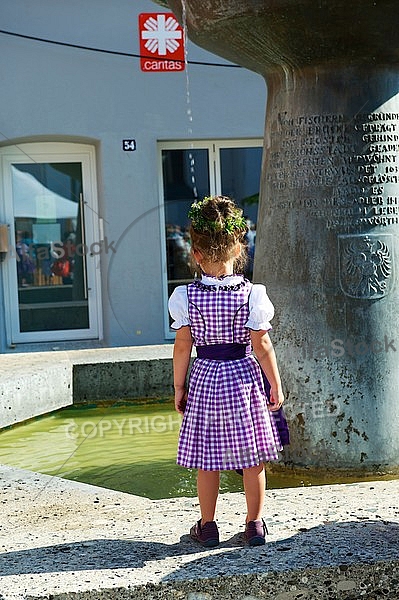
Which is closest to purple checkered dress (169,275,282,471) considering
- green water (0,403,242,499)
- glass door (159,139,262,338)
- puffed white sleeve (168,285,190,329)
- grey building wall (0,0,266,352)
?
puffed white sleeve (168,285,190,329)

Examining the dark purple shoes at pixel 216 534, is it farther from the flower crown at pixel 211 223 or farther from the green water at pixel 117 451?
the green water at pixel 117 451

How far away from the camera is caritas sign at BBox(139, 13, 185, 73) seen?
35.3ft

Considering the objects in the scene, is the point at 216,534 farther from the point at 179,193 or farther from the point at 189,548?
the point at 179,193

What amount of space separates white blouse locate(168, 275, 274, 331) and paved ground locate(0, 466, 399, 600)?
27.7 inches

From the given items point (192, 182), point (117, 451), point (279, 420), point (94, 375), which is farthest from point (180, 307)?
point (192, 182)

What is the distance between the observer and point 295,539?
10.5 feet

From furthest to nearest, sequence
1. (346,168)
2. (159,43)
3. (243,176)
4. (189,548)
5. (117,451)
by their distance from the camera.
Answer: (243,176), (159,43), (117,451), (346,168), (189,548)

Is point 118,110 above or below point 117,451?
above

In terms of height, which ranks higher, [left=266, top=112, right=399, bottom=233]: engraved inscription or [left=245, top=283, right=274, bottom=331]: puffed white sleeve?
[left=266, top=112, right=399, bottom=233]: engraved inscription

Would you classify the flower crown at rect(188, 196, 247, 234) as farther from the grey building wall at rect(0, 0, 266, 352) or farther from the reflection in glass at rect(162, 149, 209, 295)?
the reflection in glass at rect(162, 149, 209, 295)

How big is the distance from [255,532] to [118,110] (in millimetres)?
8190

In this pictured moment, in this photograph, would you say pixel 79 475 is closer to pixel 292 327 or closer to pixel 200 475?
pixel 292 327

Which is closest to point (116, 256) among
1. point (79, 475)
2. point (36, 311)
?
point (36, 311)

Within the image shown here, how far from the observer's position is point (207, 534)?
3.22 m
